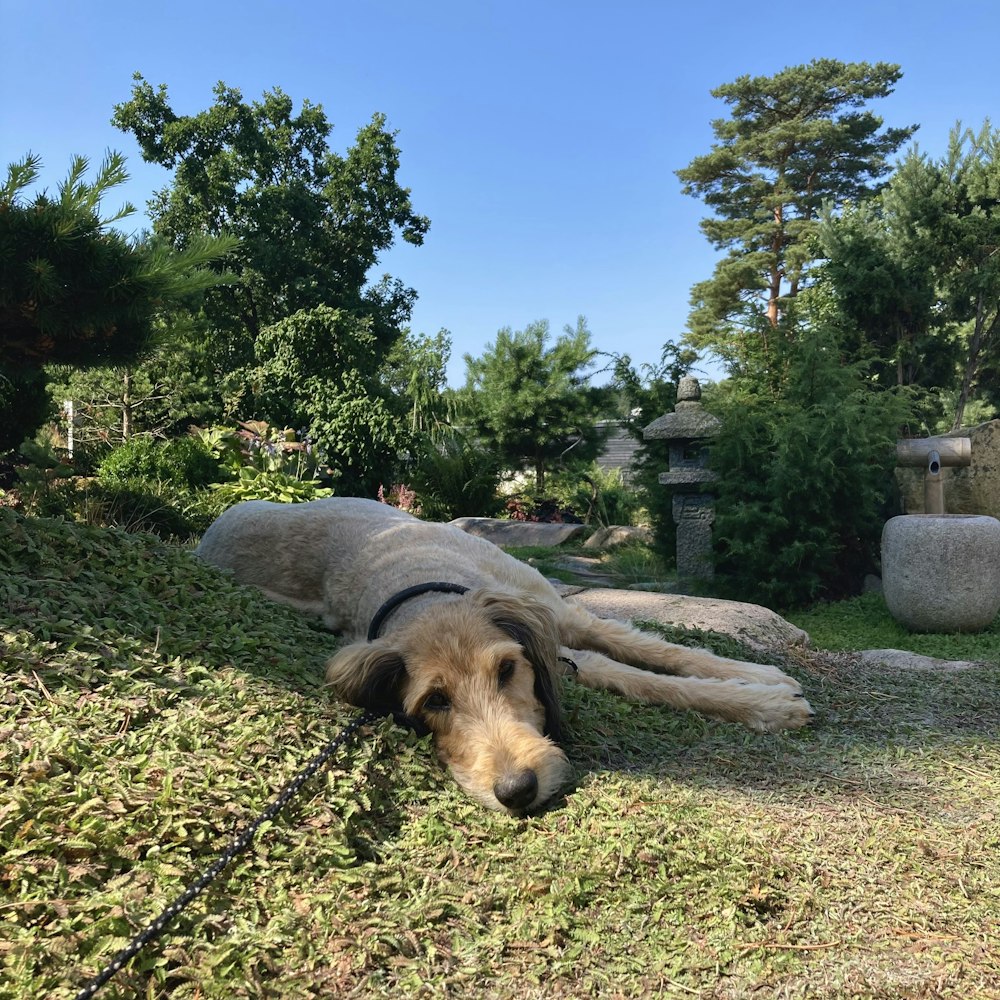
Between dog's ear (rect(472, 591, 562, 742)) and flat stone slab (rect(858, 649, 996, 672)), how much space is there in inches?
130

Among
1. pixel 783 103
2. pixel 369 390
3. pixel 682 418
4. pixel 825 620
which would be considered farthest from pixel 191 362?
pixel 783 103

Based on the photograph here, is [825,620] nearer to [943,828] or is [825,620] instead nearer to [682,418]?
[682,418]

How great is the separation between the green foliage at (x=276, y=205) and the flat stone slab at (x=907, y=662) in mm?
20152

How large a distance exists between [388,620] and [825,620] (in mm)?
5862

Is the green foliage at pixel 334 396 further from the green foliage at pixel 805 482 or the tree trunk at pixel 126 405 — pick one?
the green foliage at pixel 805 482

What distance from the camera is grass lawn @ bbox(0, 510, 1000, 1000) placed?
69.1 inches

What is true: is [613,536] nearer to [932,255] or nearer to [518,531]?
[518,531]

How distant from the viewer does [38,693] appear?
2.37 m

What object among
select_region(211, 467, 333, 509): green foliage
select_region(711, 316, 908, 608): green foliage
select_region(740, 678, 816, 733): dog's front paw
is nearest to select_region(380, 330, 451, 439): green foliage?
select_region(211, 467, 333, 509): green foliage

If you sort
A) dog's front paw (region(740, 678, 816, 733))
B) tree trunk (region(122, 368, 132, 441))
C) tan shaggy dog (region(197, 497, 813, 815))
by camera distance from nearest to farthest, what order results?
tan shaggy dog (region(197, 497, 813, 815)) → dog's front paw (region(740, 678, 816, 733)) → tree trunk (region(122, 368, 132, 441))

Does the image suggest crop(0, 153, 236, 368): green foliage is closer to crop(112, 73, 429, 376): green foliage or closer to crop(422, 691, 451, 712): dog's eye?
crop(422, 691, 451, 712): dog's eye

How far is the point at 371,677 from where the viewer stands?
260 centimetres

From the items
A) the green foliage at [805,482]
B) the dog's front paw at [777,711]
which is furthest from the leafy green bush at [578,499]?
the dog's front paw at [777,711]

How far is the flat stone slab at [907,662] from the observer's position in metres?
5.18
